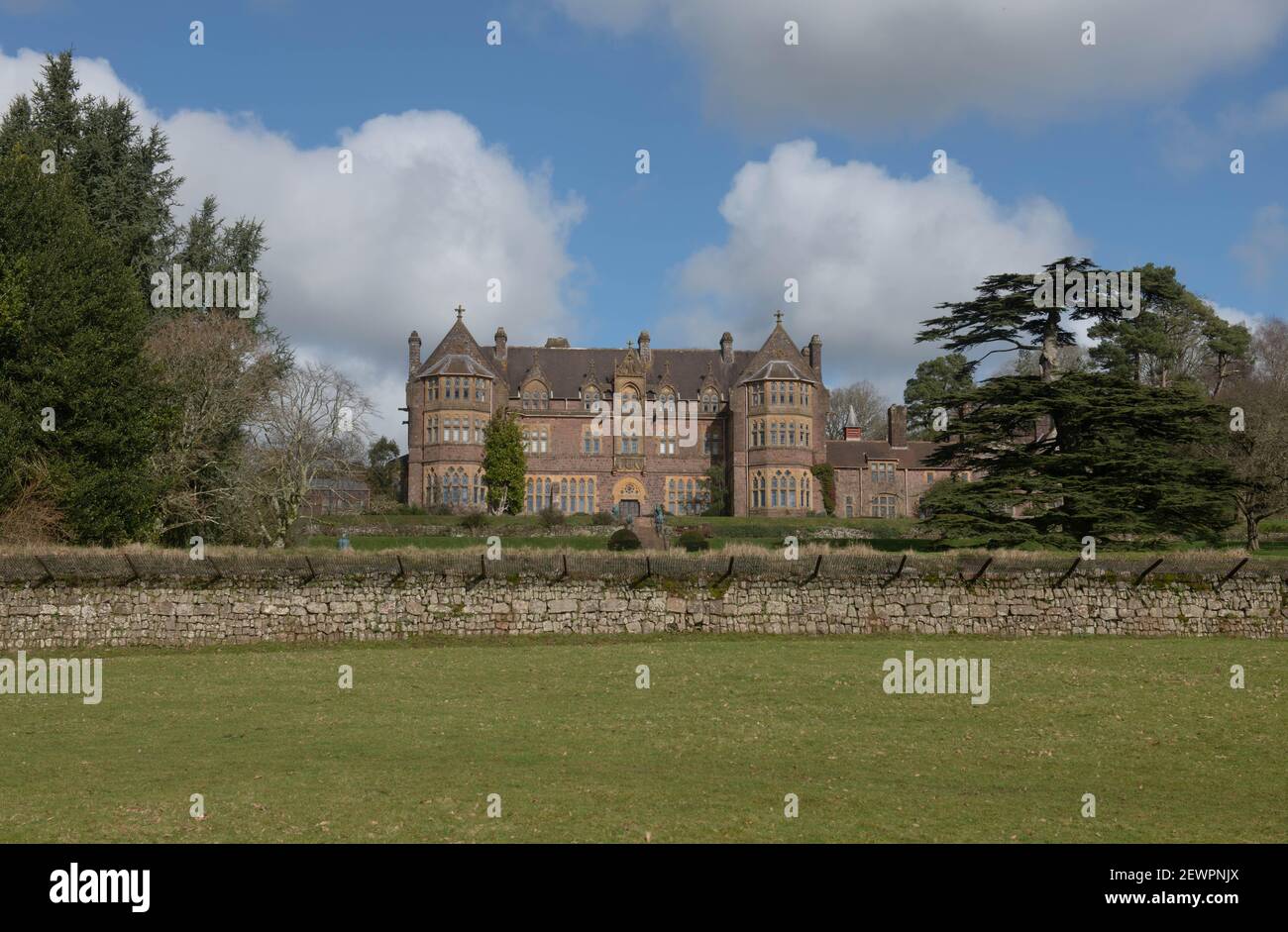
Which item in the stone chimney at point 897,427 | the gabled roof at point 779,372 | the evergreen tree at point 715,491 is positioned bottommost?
the evergreen tree at point 715,491

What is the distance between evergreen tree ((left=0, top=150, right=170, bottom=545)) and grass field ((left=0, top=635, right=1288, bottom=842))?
13632 millimetres

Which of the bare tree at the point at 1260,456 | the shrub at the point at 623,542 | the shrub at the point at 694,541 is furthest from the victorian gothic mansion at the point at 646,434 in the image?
the bare tree at the point at 1260,456

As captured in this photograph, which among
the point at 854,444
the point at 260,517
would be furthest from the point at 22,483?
the point at 854,444

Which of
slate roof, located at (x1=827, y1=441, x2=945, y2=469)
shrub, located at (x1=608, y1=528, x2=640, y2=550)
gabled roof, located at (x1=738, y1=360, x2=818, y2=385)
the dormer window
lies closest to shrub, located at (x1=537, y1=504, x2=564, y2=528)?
shrub, located at (x1=608, y1=528, x2=640, y2=550)

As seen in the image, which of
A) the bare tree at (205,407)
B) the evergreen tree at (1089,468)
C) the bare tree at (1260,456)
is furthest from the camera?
the bare tree at (1260,456)

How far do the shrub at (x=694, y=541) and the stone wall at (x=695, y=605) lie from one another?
2185 centimetres

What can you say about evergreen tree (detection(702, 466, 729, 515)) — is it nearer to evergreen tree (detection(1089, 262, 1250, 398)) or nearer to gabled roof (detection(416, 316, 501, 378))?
gabled roof (detection(416, 316, 501, 378))

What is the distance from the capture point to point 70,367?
29828 millimetres

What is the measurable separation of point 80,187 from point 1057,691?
40444mm

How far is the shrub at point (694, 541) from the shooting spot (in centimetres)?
4550

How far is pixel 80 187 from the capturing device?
4038 centimetres

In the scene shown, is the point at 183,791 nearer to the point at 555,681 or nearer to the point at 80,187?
the point at 555,681

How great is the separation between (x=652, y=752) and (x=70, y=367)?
84.1 feet

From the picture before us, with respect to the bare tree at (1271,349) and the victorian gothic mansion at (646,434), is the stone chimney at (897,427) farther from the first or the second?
the bare tree at (1271,349)
